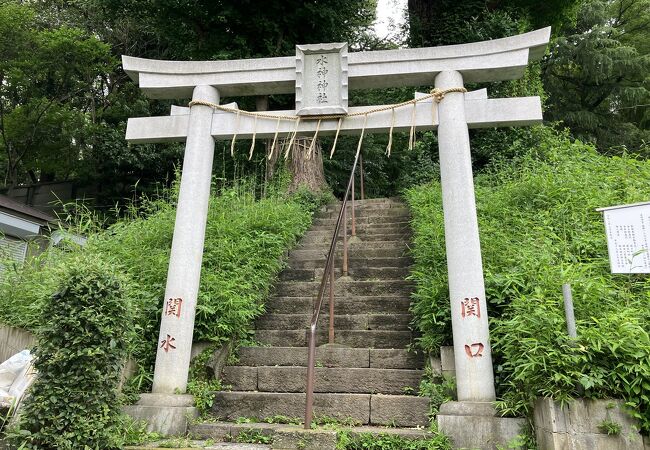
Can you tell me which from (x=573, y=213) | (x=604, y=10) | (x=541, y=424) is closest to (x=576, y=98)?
(x=604, y=10)

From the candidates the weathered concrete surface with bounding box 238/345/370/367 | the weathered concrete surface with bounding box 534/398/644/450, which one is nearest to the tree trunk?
the weathered concrete surface with bounding box 238/345/370/367

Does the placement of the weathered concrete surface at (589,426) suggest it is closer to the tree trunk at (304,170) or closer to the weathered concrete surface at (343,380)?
the weathered concrete surface at (343,380)

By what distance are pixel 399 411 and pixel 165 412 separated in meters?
1.95

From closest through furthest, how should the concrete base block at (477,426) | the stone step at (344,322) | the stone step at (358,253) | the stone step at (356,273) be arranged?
the concrete base block at (477,426) < the stone step at (344,322) < the stone step at (356,273) < the stone step at (358,253)

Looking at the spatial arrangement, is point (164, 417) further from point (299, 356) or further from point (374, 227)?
point (374, 227)

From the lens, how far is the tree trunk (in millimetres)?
10312

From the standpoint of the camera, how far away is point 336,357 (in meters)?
4.86

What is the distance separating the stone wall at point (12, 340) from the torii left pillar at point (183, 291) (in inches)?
56.1

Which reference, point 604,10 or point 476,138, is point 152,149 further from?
point 604,10

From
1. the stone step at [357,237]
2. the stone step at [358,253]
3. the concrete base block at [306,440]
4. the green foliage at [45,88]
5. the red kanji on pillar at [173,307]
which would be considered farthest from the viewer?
the green foliage at [45,88]

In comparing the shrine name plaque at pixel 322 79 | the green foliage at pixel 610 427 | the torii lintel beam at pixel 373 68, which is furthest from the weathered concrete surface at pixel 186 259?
the green foliage at pixel 610 427

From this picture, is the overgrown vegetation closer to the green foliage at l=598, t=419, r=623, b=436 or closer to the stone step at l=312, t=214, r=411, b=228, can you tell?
the green foliage at l=598, t=419, r=623, b=436

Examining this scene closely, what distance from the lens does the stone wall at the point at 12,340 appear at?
4.85 m

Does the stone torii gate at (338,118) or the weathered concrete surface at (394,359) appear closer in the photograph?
the stone torii gate at (338,118)
